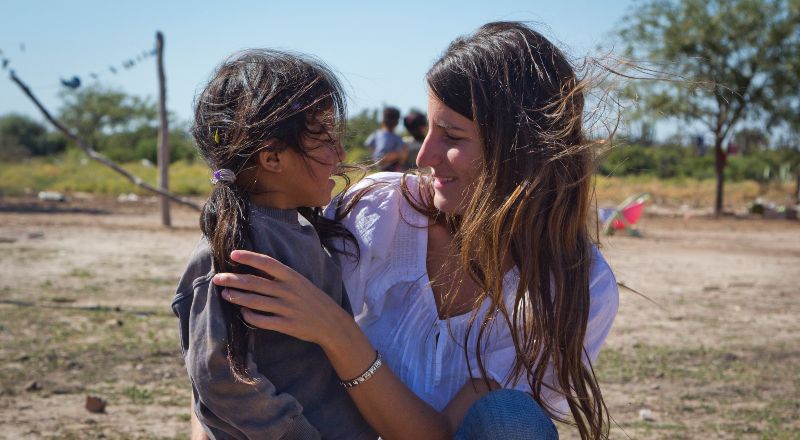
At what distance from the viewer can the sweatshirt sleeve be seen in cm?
173

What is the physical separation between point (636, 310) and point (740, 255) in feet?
16.1

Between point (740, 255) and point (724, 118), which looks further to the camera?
point (724, 118)

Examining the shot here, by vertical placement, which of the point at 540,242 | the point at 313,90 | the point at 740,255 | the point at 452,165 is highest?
the point at 313,90

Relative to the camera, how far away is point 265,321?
1746 millimetres

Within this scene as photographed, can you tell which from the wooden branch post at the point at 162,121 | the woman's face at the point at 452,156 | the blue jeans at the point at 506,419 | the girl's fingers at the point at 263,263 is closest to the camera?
the girl's fingers at the point at 263,263

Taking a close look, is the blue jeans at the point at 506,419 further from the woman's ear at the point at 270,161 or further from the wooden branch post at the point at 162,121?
the wooden branch post at the point at 162,121

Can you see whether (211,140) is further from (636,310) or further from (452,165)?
(636,310)

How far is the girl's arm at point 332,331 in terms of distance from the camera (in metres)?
1.74

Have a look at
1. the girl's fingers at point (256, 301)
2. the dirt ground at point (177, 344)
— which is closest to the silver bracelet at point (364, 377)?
the girl's fingers at point (256, 301)

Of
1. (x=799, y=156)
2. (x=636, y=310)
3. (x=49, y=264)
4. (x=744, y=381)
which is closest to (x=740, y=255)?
(x=636, y=310)

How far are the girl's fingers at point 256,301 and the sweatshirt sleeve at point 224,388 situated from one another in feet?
0.11

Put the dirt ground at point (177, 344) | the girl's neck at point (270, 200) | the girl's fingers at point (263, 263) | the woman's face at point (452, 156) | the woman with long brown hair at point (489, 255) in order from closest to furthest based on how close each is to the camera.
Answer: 1. the girl's fingers at point (263, 263)
2. the girl's neck at point (270, 200)
3. the woman with long brown hair at point (489, 255)
4. the woman's face at point (452, 156)
5. the dirt ground at point (177, 344)

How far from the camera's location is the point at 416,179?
249 cm

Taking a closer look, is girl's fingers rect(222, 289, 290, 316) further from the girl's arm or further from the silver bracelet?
the silver bracelet
